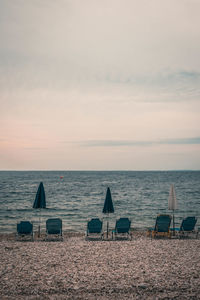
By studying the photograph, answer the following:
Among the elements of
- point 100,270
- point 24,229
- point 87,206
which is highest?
point 24,229

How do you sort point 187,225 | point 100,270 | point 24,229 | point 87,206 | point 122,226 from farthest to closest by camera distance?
point 87,206
point 187,225
point 122,226
point 24,229
point 100,270

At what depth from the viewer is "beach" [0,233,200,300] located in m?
6.28

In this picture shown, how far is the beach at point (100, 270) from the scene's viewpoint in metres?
6.28

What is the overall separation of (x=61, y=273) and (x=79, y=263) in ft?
3.31

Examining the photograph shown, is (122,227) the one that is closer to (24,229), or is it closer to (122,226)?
(122,226)

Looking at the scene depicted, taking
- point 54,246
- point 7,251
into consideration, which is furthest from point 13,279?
point 54,246

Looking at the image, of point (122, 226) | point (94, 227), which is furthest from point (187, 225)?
point (94, 227)

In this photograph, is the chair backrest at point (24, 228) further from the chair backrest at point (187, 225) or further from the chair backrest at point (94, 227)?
the chair backrest at point (187, 225)

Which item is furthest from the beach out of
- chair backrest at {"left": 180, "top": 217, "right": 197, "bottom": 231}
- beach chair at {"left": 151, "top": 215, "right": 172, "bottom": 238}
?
chair backrest at {"left": 180, "top": 217, "right": 197, "bottom": 231}

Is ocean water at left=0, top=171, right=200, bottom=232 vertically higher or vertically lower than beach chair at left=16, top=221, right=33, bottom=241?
lower

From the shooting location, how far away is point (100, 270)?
7.75 metres

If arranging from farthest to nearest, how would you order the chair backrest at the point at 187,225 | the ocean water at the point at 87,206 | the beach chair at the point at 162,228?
1. the ocean water at the point at 87,206
2. the chair backrest at the point at 187,225
3. the beach chair at the point at 162,228

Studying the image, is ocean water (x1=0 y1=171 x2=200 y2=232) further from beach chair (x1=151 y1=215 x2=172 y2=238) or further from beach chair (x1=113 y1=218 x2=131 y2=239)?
beach chair (x1=151 y1=215 x2=172 y2=238)

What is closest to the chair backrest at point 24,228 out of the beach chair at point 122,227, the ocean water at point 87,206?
the beach chair at point 122,227
